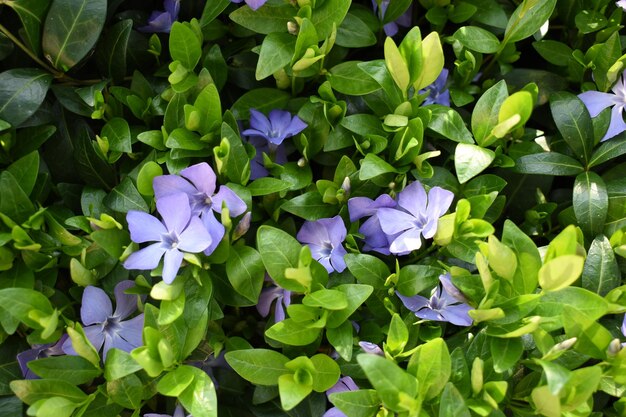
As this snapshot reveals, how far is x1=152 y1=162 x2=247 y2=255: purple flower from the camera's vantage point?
1.14 meters

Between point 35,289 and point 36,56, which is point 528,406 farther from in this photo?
point 36,56

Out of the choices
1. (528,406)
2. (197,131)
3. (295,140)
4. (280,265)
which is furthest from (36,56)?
(528,406)

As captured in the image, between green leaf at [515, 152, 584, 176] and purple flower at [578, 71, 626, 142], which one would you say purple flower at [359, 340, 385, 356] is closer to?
green leaf at [515, 152, 584, 176]

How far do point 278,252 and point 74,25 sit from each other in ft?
1.92

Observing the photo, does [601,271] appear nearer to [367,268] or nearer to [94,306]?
[367,268]

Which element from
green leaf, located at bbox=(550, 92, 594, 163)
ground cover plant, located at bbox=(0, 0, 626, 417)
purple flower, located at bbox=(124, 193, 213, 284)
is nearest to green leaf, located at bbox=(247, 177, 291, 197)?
ground cover plant, located at bbox=(0, 0, 626, 417)

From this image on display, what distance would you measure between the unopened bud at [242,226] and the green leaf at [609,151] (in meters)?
0.65

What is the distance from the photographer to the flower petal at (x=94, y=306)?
3.97 feet

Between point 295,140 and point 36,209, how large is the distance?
0.48 m

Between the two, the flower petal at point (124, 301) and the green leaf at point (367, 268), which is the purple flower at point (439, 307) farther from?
the flower petal at point (124, 301)

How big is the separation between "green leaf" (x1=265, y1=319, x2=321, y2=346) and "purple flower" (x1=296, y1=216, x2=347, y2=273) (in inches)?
5.0

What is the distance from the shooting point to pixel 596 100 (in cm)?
133

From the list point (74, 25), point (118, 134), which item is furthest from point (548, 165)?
point (74, 25)

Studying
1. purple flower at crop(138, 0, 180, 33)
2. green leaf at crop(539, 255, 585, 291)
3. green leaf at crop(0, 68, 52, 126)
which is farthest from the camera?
purple flower at crop(138, 0, 180, 33)
